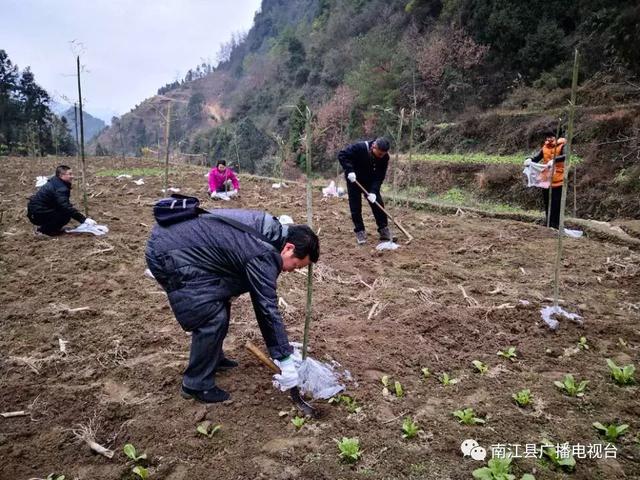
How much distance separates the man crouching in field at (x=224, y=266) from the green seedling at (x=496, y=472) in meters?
1.10

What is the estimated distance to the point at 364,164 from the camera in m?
6.25

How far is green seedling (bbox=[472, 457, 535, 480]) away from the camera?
2.16 meters

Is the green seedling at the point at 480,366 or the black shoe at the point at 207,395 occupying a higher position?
the green seedling at the point at 480,366

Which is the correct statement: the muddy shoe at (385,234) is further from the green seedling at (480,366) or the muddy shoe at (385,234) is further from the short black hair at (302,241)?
the short black hair at (302,241)

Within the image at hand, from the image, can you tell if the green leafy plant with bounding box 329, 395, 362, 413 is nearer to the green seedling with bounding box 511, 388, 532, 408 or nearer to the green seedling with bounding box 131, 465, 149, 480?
the green seedling with bounding box 511, 388, 532, 408

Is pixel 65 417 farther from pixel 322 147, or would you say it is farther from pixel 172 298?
pixel 322 147

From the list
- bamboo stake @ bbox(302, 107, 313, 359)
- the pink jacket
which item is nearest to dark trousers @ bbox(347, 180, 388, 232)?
bamboo stake @ bbox(302, 107, 313, 359)

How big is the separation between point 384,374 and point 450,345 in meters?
0.70

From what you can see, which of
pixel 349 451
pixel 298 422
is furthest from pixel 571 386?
pixel 298 422

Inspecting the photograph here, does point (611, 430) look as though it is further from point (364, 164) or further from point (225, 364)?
point (364, 164)

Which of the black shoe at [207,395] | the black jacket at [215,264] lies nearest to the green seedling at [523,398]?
the black jacket at [215,264]

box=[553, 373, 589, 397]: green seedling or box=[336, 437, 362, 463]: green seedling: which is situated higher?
box=[553, 373, 589, 397]: green seedling

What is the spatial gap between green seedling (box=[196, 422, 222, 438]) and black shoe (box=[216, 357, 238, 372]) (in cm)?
58

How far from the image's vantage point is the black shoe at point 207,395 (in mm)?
2840
